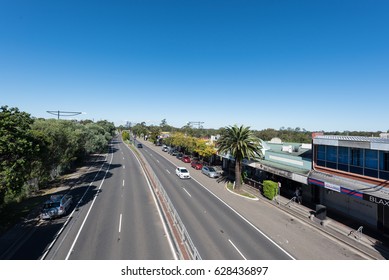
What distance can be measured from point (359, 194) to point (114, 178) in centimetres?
3243

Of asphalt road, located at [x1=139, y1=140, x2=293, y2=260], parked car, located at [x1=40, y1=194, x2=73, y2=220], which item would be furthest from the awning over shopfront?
parked car, located at [x1=40, y1=194, x2=73, y2=220]

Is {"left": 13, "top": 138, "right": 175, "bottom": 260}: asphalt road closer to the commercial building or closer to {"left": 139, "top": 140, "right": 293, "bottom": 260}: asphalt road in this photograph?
{"left": 139, "top": 140, "right": 293, "bottom": 260}: asphalt road

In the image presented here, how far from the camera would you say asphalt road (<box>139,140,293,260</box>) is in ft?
44.4

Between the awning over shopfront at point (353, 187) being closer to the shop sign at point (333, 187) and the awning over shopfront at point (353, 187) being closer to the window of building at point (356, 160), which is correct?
the shop sign at point (333, 187)

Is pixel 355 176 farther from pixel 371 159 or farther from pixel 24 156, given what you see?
pixel 24 156

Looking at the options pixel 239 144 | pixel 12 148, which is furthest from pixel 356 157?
pixel 12 148

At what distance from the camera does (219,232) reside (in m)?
16.4

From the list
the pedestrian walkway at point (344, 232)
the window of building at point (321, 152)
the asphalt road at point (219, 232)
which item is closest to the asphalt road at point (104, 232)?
the asphalt road at point (219, 232)

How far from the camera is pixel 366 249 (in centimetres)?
1492

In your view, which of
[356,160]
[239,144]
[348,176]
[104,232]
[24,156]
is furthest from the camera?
[239,144]

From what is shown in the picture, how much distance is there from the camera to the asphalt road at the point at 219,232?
13.5 m

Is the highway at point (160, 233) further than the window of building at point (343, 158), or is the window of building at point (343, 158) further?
the window of building at point (343, 158)

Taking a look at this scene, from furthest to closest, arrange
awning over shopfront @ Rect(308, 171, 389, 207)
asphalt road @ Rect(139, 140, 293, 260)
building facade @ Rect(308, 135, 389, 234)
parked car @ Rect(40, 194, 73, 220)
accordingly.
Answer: parked car @ Rect(40, 194, 73, 220)
building facade @ Rect(308, 135, 389, 234)
awning over shopfront @ Rect(308, 171, 389, 207)
asphalt road @ Rect(139, 140, 293, 260)
